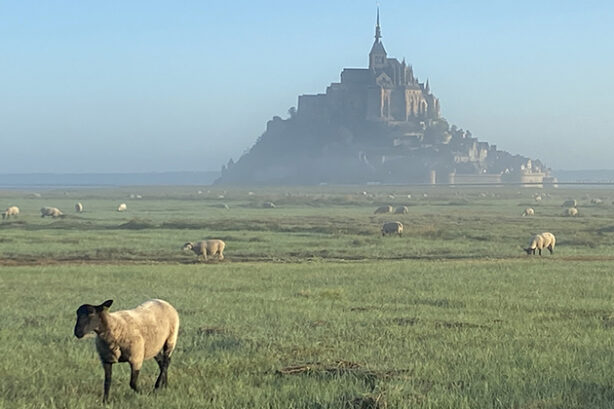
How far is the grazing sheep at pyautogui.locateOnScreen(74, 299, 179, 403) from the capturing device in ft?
27.8

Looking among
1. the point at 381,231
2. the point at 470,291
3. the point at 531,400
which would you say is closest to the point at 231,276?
the point at 470,291

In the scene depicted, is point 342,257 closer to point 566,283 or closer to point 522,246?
point 522,246

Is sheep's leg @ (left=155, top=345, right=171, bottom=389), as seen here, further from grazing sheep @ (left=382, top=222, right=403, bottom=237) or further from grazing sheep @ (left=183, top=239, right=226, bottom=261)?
grazing sheep @ (left=382, top=222, right=403, bottom=237)

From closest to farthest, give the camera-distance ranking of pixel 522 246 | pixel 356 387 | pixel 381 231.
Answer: pixel 356 387, pixel 522 246, pixel 381 231

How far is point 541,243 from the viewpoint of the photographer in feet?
110

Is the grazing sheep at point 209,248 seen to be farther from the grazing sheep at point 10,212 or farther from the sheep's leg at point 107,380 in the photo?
the grazing sheep at point 10,212

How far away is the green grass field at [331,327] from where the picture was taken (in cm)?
941

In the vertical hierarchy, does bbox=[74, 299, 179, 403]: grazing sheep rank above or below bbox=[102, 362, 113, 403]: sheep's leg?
above

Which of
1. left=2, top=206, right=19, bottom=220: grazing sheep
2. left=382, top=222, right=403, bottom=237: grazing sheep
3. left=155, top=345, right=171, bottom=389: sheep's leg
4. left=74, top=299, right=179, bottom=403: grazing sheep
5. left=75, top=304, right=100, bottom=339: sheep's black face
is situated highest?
left=75, top=304, right=100, bottom=339: sheep's black face

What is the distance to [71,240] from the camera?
3803 centimetres

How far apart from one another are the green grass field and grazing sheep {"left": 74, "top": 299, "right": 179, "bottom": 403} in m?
0.41

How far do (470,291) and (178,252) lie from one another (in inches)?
645

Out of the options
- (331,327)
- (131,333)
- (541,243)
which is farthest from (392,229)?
(131,333)

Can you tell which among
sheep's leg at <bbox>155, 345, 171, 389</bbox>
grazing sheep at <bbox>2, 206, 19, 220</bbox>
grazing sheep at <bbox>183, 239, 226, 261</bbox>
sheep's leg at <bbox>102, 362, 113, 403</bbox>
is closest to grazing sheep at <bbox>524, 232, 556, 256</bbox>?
grazing sheep at <bbox>183, 239, 226, 261</bbox>
